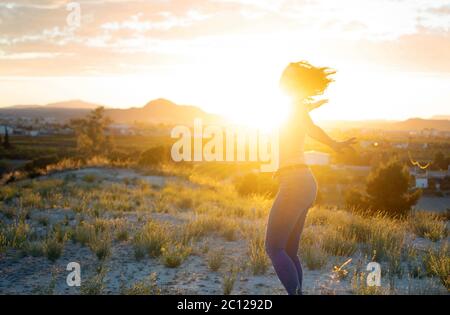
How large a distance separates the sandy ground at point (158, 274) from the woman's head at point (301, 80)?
234cm

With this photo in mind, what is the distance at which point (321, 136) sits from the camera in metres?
4.33

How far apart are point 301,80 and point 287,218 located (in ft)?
4.31

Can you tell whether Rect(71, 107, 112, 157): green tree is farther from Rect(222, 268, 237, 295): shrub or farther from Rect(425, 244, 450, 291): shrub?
Rect(425, 244, 450, 291): shrub

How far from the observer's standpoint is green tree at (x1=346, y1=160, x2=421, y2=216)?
2062 centimetres

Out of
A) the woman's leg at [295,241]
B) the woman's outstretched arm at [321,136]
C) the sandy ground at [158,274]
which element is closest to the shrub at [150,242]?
the sandy ground at [158,274]

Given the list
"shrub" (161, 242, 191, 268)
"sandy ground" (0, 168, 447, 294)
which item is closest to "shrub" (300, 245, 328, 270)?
"sandy ground" (0, 168, 447, 294)

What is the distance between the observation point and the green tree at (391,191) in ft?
67.7

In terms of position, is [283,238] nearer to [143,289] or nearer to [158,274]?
[143,289]

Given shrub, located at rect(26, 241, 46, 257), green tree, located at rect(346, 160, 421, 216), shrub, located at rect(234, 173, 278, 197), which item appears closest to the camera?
shrub, located at rect(26, 241, 46, 257)

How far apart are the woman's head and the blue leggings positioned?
29.5 inches

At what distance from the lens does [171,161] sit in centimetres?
3347

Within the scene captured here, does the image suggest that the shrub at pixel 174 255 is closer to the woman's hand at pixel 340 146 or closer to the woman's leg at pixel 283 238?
the woman's leg at pixel 283 238
